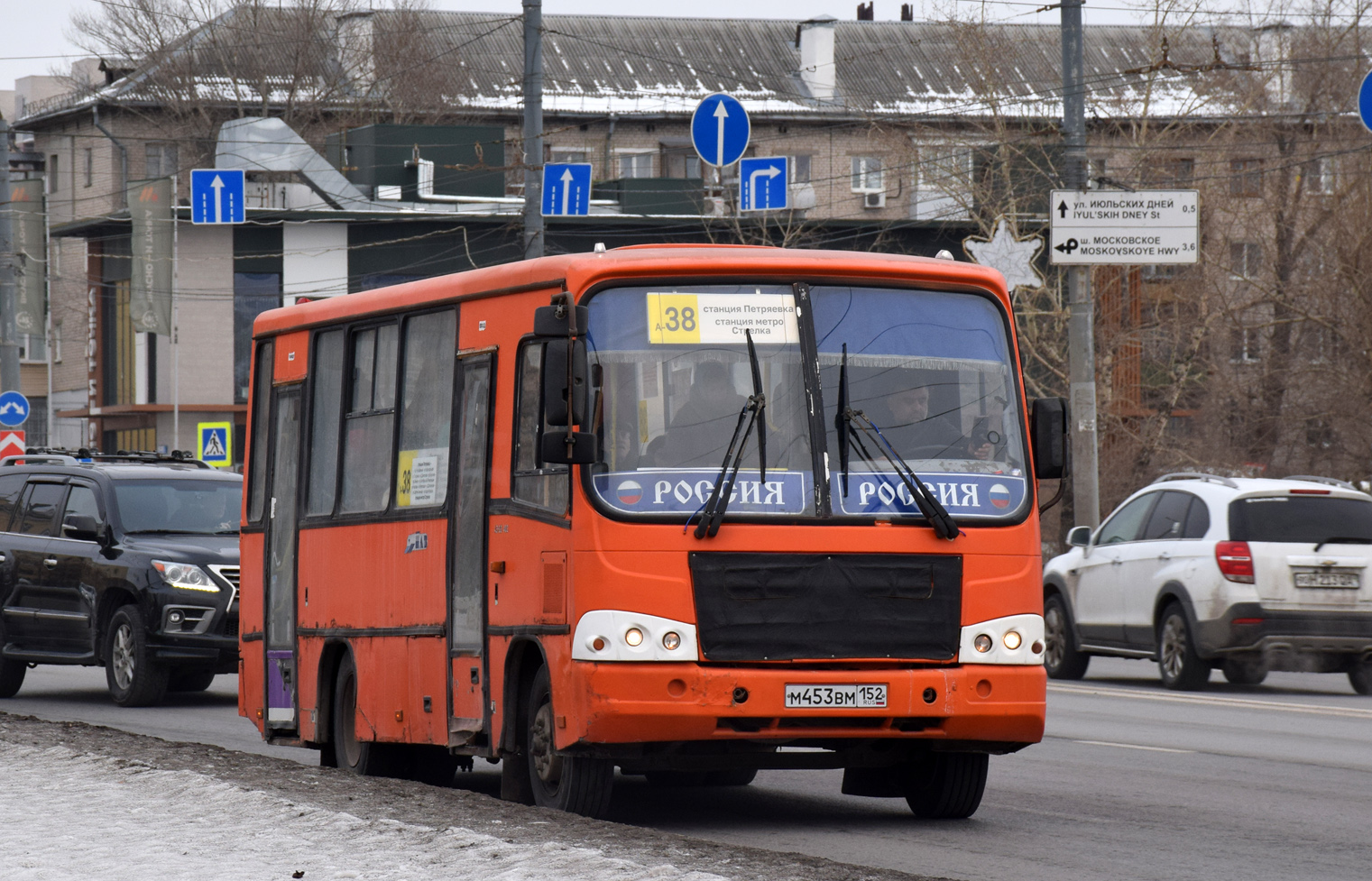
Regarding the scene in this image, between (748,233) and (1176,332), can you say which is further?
(748,233)

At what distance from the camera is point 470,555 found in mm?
10836

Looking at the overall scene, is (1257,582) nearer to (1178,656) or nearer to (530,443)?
(1178,656)

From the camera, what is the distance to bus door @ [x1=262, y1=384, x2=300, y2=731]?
1312 centimetres

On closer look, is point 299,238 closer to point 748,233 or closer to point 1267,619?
point 748,233

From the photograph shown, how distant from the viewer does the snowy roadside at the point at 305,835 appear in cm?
788

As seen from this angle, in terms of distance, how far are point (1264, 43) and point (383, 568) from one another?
34.2m

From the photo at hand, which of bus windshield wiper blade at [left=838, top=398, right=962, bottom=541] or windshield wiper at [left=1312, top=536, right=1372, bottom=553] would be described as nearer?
bus windshield wiper blade at [left=838, top=398, right=962, bottom=541]

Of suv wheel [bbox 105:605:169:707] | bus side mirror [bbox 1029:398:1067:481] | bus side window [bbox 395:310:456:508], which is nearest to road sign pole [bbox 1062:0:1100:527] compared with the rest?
suv wheel [bbox 105:605:169:707]

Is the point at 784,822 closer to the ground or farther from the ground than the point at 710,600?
closer to the ground

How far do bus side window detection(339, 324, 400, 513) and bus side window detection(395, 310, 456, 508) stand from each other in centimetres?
16

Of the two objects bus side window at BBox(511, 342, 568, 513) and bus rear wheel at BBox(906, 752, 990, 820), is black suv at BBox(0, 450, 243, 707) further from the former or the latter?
bus rear wheel at BBox(906, 752, 990, 820)

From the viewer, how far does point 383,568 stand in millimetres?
11812

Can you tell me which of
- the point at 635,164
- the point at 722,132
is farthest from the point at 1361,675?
the point at 635,164

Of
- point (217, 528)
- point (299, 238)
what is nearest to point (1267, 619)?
point (217, 528)
